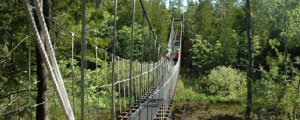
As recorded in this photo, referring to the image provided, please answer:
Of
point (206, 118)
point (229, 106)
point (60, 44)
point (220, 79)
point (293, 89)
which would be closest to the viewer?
point (60, 44)

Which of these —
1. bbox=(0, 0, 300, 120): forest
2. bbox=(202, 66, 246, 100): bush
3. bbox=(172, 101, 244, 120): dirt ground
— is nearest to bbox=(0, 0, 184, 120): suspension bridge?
bbox=(0, 0, 300, 120): forest

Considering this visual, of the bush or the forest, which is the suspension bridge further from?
the bush

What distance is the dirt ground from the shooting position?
10.6m

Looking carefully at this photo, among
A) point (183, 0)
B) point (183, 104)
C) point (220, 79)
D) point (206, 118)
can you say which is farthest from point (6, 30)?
point (183, 0)

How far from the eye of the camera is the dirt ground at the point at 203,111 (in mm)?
10562

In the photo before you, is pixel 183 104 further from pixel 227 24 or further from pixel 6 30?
pixel 6 30

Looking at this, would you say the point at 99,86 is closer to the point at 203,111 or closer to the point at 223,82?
the point at 203,111

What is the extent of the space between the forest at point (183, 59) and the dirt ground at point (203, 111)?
0.04m

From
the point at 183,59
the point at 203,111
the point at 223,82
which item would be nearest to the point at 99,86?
the point at 203,111

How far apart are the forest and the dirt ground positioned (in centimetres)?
4

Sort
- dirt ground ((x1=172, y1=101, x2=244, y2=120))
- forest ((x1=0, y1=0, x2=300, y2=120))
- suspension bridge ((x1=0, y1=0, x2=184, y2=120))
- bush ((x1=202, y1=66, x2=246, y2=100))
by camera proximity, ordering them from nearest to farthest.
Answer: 1. suspension bridge ((x1=0, y1=0, x2=184, y2=120))
2. forest ((x1=0, y1=0, x2=300, y2=120))
3. dirt ground ((x1=172, y1=101, x2=244, y2=120))
4. bush ((x1=202, y1=66, x2=246, y2=100))

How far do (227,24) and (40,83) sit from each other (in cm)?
1700

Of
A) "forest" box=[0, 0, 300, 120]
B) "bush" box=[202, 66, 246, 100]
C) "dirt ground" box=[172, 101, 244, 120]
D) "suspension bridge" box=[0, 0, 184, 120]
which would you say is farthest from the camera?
"bush" box=[202, 66, 246, 100]

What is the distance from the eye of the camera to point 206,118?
34.2ft
